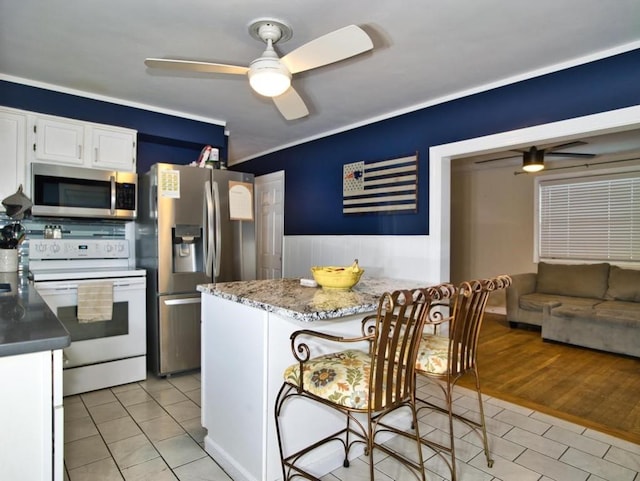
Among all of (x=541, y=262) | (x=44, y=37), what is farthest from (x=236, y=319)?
(x=541, y=262)

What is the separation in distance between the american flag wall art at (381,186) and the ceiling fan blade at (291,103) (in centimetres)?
127

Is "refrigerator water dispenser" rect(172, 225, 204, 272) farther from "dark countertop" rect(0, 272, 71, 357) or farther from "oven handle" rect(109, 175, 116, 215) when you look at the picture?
"dark countertop" rect(0, 272, 71, 357)

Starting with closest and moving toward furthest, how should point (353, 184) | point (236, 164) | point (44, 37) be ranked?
point (44, 37) → point (353, 184) → point (236, 164)

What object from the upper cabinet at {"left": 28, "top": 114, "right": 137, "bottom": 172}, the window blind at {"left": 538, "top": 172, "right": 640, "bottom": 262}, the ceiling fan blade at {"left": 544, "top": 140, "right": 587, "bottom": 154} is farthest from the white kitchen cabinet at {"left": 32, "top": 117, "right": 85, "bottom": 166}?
the window blind at {"left": 538, "top": 172, "right": 640, "bottom": 262}

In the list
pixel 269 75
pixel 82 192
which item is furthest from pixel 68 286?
pixel 269 75

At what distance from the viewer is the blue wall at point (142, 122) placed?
2.95m

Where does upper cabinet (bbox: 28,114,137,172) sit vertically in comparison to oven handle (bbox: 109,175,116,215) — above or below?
above

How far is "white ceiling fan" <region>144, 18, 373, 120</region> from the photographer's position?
172cm

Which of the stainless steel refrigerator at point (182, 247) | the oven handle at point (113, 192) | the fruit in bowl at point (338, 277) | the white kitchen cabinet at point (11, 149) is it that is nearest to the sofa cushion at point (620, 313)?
the fruit in bowl at point (338, 277)

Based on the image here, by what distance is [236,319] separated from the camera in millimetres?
1901

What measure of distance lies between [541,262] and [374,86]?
387 cm

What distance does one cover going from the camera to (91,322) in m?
2.93

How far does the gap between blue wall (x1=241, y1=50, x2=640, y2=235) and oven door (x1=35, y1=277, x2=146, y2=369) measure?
201 centimetres

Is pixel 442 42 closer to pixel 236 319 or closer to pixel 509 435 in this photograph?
pixel 236 319
